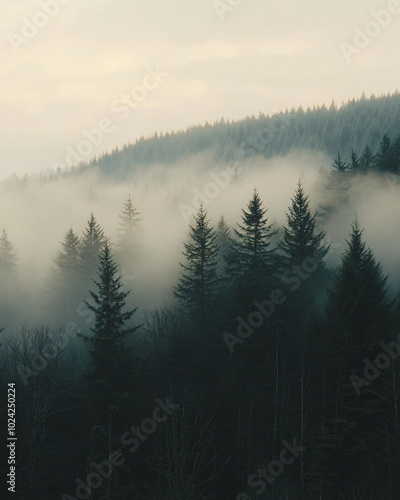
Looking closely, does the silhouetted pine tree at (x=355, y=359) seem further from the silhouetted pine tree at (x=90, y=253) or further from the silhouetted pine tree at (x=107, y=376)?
the silhouetted pine tree at (x=90, y=253)

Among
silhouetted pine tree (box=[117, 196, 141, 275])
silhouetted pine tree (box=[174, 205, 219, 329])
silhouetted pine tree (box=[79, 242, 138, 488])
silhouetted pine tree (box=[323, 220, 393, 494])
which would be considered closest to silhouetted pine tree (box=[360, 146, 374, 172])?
silhouetted pine tree (box=[117, 196, 141, 275])

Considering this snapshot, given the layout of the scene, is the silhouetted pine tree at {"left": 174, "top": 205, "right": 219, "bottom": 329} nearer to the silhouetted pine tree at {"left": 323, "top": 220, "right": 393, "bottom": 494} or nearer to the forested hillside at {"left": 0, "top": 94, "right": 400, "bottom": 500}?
the forested hillside at {"left": 0, "top": 94, "right": 400, "bottom": 500}

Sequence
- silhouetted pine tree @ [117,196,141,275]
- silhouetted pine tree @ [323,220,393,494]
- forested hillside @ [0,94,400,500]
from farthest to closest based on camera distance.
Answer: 1. silhouetted pine tree @ [117,196,141,275]
2. silhouetted pine tree @ [323,220,393,494]
3. forested hillside @ [0,94,400,500]

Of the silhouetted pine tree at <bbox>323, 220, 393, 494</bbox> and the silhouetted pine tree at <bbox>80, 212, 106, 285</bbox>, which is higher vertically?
the silhouetted pine tree at <bbox>80, 212, 106, 285</bbox>

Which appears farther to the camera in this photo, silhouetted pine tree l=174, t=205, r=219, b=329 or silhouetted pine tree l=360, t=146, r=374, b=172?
silhouetted pine tree l=360, t=146, r=374, b=172

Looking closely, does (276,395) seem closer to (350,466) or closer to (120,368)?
(350,466)

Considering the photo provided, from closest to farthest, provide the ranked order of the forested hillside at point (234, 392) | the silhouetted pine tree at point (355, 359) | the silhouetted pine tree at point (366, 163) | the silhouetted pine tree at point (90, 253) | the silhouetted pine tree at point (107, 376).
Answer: the forested hillside at point (234, 392) < the silhouetted pine tree at point (355, 359) < the silhouetted pine tree at point (107, 376) < the silhouetted pine tree at point (90, 253) < the silhouetted pine tree at point (366, 163)

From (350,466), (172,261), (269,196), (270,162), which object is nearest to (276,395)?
(350,466)

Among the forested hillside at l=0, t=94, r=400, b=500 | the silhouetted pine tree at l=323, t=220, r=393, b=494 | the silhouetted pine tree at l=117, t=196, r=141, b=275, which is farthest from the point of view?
the silhouetted pine tree at l=117, t=196, r=141, b=275

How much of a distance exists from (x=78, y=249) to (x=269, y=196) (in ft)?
252

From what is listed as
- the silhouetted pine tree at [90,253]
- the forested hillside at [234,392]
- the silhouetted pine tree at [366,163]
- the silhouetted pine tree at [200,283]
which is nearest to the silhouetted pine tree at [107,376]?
the forested hillside at [234,392]

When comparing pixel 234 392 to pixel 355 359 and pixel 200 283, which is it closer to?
pixel 355 359

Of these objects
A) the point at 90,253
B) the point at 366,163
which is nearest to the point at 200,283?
the point at 90,253

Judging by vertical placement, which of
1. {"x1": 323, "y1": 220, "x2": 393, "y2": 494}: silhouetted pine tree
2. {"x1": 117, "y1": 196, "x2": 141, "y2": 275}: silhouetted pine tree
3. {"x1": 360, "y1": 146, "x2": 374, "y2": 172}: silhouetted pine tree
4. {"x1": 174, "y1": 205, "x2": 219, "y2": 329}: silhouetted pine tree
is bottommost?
{"x1": 323, "y1": 220, "x2": 393, "y2": 494}: silhouetted pine tree
